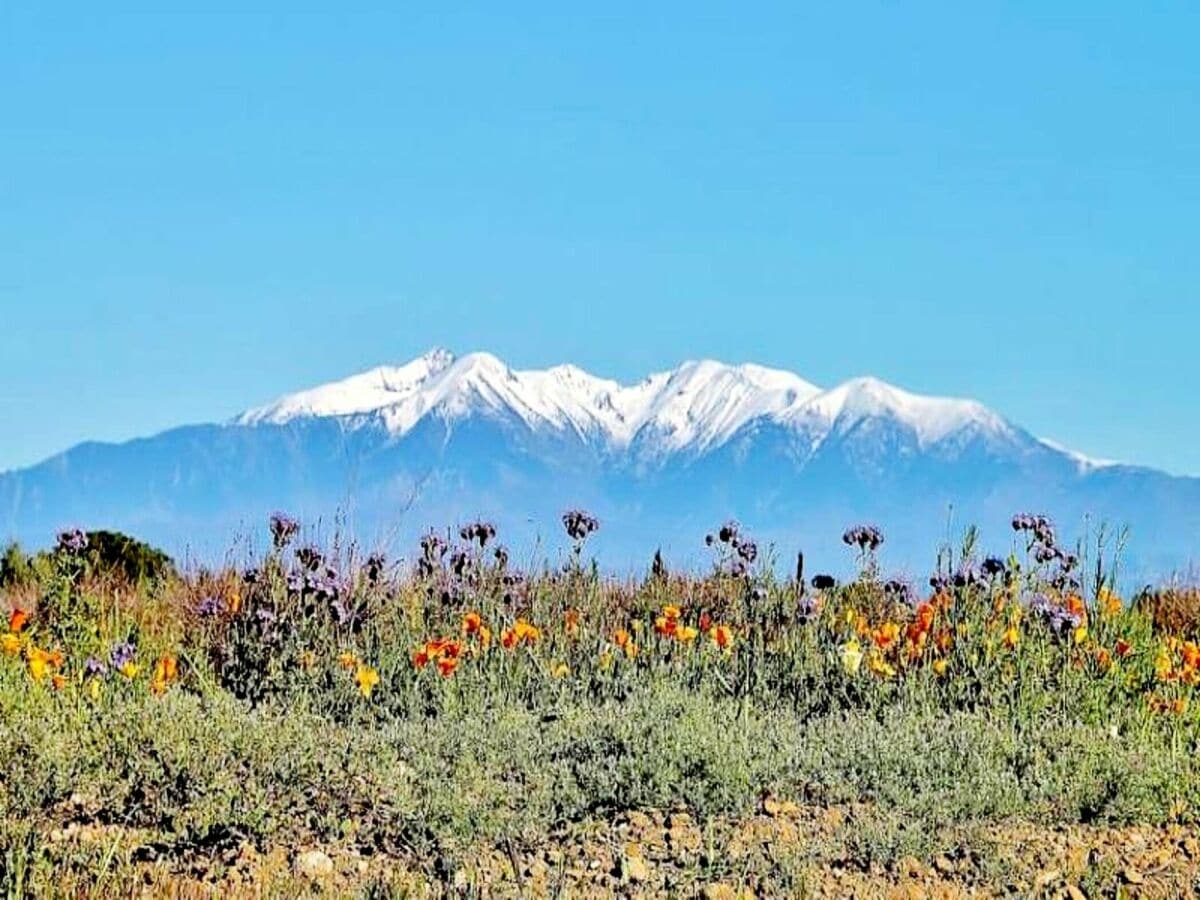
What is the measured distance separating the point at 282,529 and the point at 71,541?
1171mm

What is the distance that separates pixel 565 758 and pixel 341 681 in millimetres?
2109

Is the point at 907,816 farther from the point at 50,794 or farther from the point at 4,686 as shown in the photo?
the point at 4,686

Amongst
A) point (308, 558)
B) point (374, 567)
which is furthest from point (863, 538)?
point (308, 558)

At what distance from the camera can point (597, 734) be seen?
6.87 m

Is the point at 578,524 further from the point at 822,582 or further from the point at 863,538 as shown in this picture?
the point at 863,538

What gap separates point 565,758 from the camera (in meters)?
6.61

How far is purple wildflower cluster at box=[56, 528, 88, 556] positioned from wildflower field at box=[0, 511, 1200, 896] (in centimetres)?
2

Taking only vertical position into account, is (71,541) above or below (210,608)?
above

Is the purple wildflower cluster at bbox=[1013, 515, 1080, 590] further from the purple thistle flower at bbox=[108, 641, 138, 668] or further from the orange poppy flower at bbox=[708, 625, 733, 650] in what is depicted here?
the purple thistle flower at bbox=[108, 641, 138, 668]

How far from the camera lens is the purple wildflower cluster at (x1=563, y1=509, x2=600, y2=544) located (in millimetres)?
10117

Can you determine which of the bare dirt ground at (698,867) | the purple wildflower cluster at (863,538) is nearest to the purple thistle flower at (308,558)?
the purple wildflower cluster at (863,538)

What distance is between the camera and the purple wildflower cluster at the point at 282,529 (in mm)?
9797

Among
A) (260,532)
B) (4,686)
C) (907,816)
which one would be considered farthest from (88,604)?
(907,816)

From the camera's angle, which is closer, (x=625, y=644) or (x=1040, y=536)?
Answer: (x=625, y=644)
